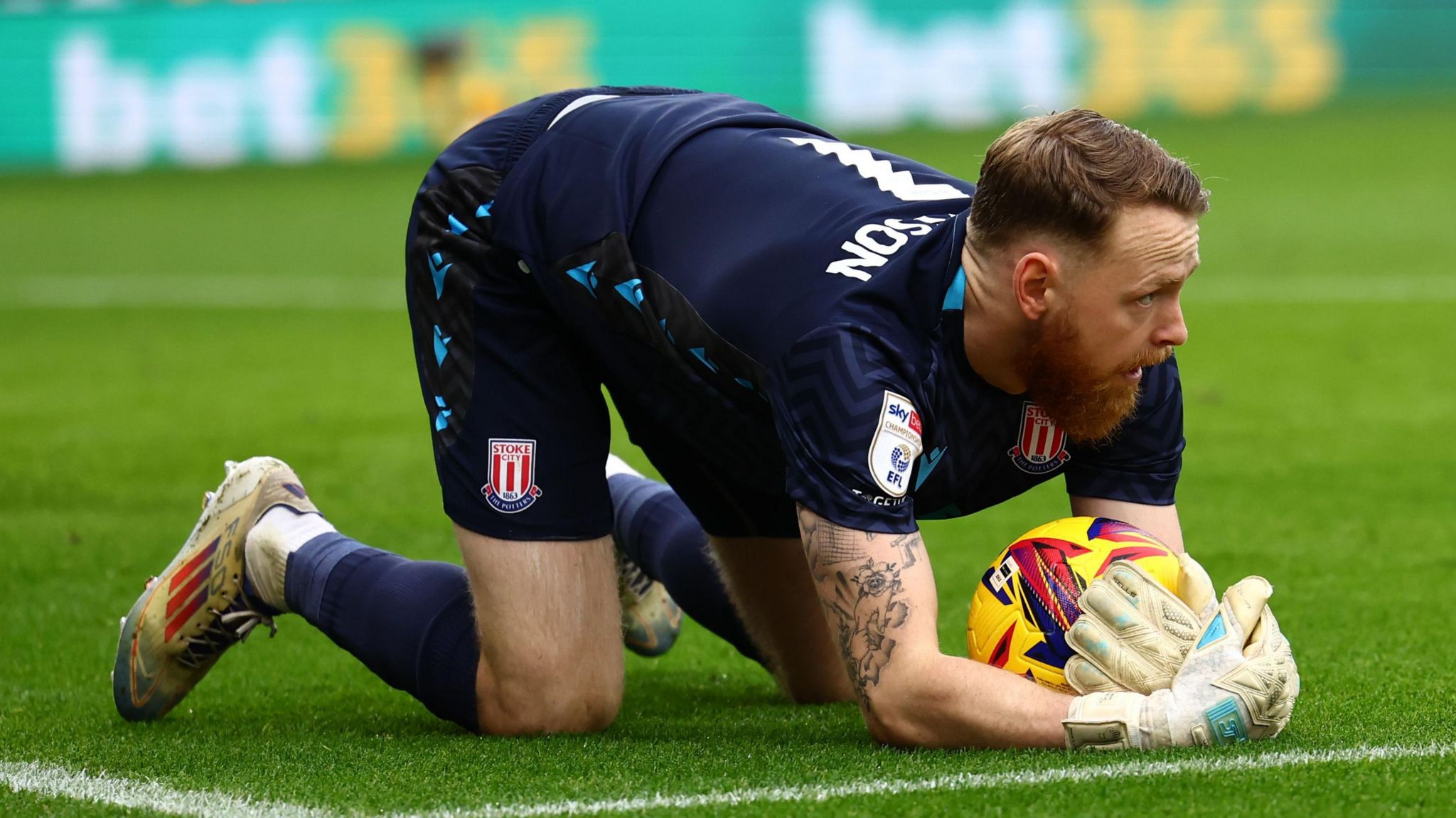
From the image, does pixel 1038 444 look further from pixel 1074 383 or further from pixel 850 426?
pixel 850 426

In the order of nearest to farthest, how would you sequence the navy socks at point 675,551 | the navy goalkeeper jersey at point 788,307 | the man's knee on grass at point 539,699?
the navy goalkeeper jersey at point 788,307, the man's knee on grass at point 539,699, the navy socks at point 675,551

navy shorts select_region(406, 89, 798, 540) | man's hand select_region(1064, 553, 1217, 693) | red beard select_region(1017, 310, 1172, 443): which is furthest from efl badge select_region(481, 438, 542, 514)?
man's hand select_region(1064, 553, 1217, 693)

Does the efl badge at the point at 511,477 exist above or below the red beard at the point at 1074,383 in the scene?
below

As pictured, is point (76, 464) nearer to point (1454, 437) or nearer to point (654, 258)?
point (654, 258)

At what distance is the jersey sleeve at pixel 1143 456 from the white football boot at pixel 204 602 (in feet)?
5.87

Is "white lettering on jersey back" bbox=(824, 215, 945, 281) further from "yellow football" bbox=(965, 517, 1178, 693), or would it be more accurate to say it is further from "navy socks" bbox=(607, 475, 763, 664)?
Answer: "navy socks" bbox=(607, 475, 763, 664)

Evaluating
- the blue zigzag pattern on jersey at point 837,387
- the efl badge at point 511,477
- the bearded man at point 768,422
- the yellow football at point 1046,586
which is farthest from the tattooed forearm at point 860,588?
the efl badge at point 511,477

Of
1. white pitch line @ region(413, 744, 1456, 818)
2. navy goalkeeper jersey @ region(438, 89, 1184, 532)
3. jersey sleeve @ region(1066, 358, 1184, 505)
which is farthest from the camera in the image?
jersey sleeve @ region(1066, 358, 1184, 505)

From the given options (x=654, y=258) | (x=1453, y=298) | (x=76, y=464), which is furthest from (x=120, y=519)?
(x=1453, y=298)

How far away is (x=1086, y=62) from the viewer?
26.0m

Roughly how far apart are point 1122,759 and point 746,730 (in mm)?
977

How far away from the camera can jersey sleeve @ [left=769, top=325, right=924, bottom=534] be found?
10.7ft

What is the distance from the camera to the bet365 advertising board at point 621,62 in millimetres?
25828

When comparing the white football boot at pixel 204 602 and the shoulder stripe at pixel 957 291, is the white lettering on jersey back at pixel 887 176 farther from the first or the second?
the white football boot at pixel 204 602
